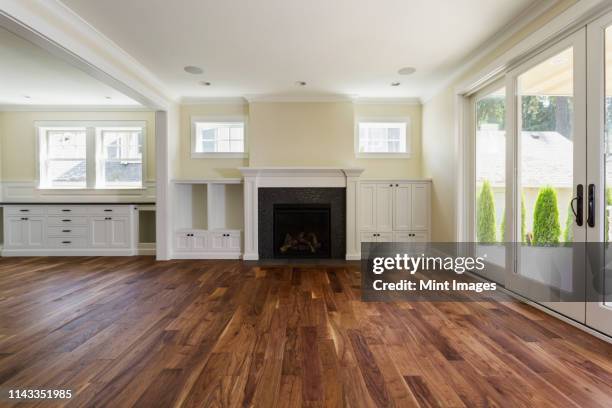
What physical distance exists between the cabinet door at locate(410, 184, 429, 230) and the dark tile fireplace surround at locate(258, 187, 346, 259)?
1.16 metres

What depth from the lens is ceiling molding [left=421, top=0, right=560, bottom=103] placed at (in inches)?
101

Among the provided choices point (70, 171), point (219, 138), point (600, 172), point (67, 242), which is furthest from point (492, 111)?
point (70, 171)

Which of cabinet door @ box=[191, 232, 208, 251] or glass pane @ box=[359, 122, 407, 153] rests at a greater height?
glass pane @ box=[359, 122, 407, 153]

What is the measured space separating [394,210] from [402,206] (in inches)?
5.9

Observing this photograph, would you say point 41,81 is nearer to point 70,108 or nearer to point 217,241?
point 70,108

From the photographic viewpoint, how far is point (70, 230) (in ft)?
16.8

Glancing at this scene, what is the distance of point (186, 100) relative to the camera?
520cm

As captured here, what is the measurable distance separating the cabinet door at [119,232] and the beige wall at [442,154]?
510cm

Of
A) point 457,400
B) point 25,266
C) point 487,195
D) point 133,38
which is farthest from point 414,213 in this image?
point 25,266

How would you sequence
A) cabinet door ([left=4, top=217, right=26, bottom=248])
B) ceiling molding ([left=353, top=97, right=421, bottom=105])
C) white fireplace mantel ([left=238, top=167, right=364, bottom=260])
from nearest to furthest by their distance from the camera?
white fireplace mantel ([left=238, top=167, right=364, bottom=260]) < cabinet door ([left=4, top=217, right=26, bottom=248]) < ceiling molding ([left=353, top=97, right=421, bottom=105])

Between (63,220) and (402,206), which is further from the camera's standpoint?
(63,220)

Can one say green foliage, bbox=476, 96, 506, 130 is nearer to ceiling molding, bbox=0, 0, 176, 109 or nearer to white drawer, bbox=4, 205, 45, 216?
ceiling molding, bbox=0, 0, 176, 109

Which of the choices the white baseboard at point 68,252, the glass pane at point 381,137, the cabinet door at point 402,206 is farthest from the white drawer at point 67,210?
the cabinet door at point 402,206

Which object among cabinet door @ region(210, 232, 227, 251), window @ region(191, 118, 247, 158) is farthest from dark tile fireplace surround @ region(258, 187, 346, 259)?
window @ region(191, 118, 247, 158)
